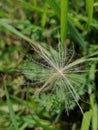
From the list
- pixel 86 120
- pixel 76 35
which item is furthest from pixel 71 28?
pixel 86 120

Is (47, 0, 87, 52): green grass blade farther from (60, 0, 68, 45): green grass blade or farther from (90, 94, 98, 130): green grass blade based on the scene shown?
(90, 94, 98, 130): green grass blade

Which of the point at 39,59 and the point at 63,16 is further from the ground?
the point at 63,16

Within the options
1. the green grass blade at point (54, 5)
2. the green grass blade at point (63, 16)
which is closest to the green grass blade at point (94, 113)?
the green grass blade at point (63, 16)

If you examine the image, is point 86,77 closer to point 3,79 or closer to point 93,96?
point 93,96

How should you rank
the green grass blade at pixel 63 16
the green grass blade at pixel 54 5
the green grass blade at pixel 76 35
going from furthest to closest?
the green grass blade at pixel 76 35
the green grass blade at pixel 54 5
the green grass blade at pixel 63 16

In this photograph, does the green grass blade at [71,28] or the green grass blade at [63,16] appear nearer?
the green grass blade at [63,16]

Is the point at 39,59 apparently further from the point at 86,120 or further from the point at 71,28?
the point at 86,120

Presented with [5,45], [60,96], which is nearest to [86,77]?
[60,96]

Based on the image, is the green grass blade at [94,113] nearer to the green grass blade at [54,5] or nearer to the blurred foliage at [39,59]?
the blurred foliage at [39,59]

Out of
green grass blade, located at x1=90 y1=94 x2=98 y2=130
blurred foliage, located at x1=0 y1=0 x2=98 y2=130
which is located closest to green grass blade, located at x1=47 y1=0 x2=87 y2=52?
blurred foliage, located at x1=0 y1=0 x2=98 y2=130
